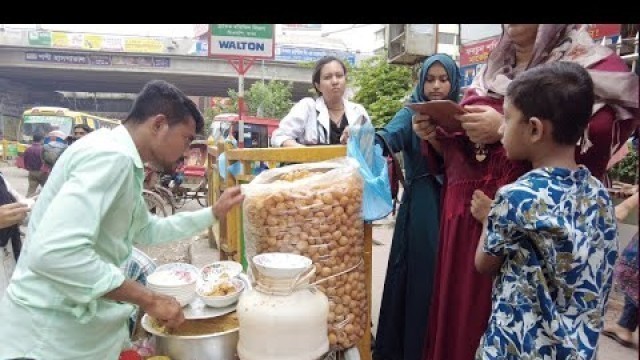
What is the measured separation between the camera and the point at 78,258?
122 centimetres

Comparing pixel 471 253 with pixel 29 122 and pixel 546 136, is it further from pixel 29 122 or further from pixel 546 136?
pixel 29 122

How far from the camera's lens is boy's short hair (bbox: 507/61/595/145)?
1.24 m

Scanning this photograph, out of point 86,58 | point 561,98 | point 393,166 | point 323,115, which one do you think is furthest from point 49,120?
point 561,98

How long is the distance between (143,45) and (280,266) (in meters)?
27.8

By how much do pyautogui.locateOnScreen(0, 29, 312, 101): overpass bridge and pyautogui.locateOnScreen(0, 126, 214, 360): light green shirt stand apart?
22449 mm

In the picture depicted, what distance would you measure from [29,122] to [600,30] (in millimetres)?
19580

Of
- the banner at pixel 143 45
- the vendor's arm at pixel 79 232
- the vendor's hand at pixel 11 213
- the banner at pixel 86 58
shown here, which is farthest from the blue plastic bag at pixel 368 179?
the banner at pixel 143 45

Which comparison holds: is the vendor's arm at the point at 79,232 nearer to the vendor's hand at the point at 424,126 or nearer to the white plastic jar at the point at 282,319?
the white plastic jar at the point at 282,319

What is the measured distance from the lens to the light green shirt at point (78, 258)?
1.22 m

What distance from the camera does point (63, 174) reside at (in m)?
1.36

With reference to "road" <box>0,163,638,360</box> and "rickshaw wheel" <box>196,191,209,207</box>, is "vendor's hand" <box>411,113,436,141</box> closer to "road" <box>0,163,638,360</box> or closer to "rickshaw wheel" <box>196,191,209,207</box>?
"road" <box>0,163,638,360</box>

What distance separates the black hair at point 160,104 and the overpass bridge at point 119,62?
2224 centimetres
